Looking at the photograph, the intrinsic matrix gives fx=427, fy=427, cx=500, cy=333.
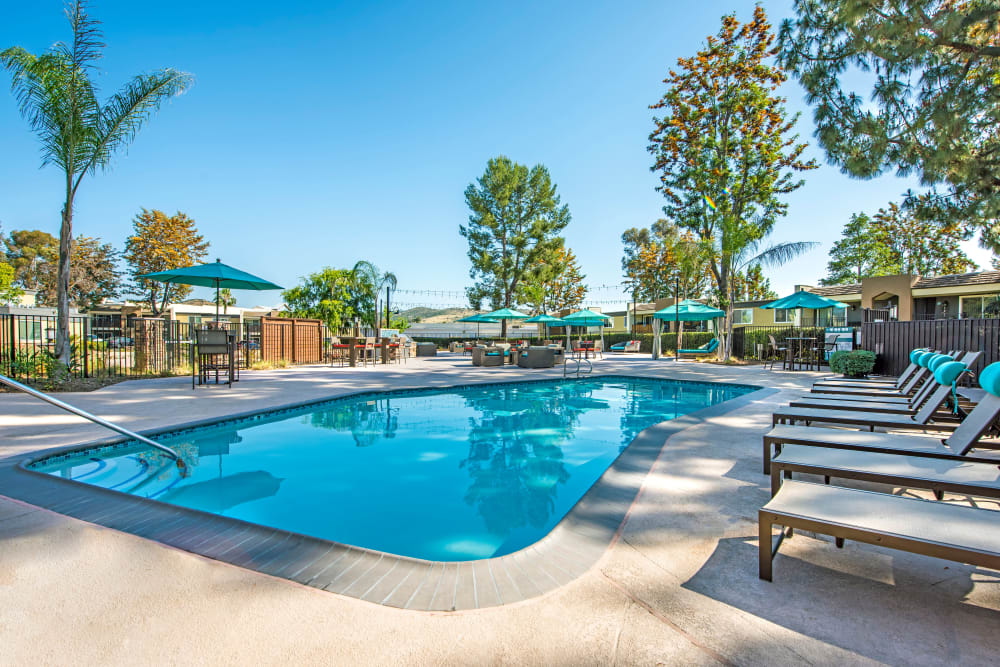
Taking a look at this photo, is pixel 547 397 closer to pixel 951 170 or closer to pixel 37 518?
pixel 37 518

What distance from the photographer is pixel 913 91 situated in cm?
868

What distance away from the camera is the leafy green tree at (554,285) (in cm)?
2648

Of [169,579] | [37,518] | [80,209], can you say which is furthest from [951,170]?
[80,209]

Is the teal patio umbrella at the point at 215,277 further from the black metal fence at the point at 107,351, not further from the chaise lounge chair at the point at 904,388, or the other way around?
the chaise lounge chair at the point at 904,388

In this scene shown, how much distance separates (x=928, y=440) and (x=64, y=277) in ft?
39.2

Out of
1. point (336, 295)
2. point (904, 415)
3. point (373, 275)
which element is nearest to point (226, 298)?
point (336, 295)

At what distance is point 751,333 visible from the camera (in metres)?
19.2

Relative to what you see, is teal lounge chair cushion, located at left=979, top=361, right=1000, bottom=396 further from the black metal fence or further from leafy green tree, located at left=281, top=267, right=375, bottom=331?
leafy green tree, located at left=281, top=267, right=375, bottom=331

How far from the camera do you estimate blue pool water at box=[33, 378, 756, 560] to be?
10.1 ft

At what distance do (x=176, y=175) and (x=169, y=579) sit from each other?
20392 millimetres

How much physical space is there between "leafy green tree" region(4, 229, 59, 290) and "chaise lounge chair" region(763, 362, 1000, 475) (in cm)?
3836

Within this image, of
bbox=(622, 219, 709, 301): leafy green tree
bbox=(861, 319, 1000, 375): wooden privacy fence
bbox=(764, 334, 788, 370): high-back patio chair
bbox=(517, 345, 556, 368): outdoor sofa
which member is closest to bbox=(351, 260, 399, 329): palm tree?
bbox=(517, 345, 556, 368): outdoor sofa

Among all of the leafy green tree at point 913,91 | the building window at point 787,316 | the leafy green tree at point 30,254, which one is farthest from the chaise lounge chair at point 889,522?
the leafy green tree at point 30,254

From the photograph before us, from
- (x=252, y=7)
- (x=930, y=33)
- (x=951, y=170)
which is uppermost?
(x=252, y=7)
